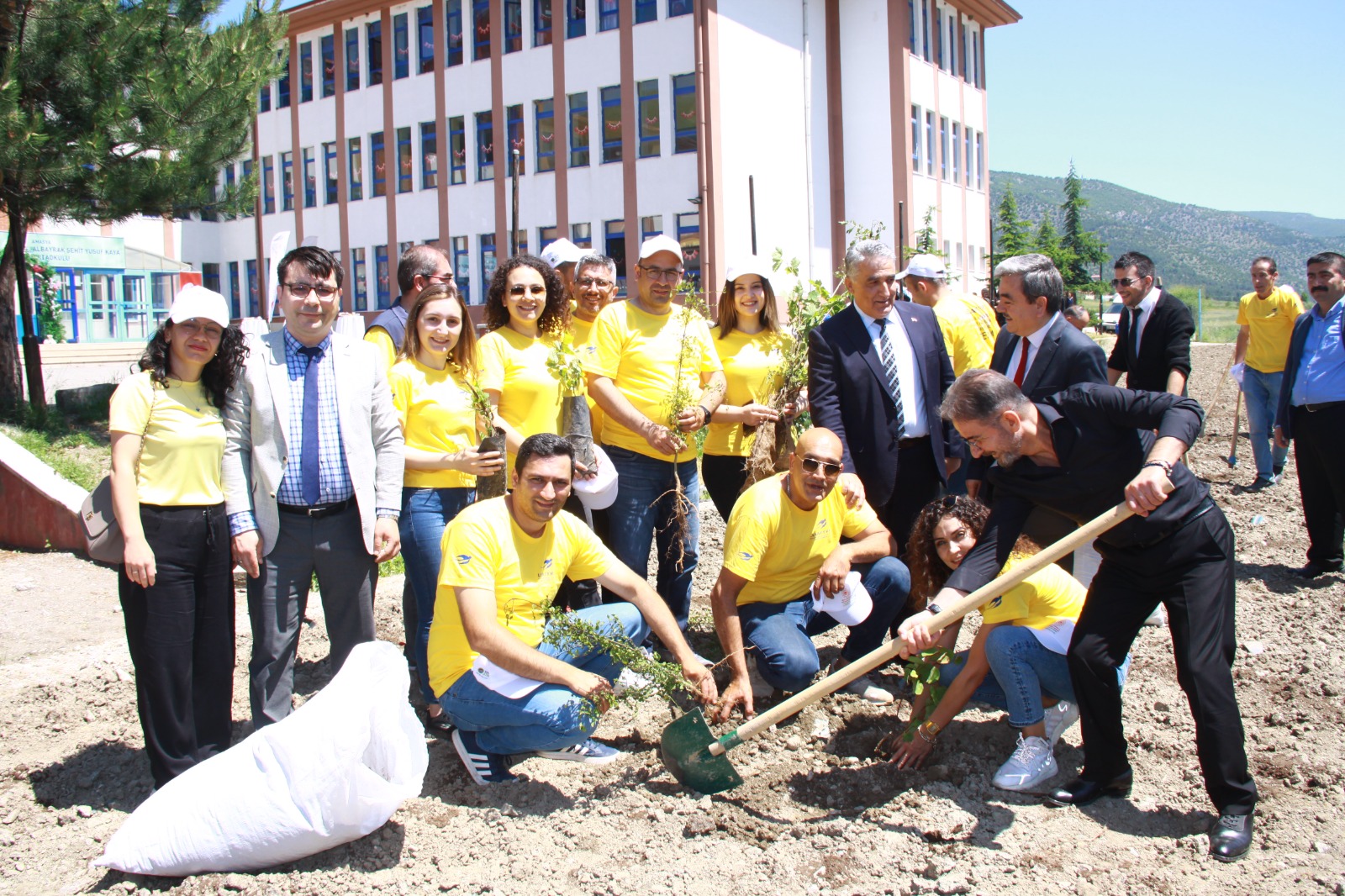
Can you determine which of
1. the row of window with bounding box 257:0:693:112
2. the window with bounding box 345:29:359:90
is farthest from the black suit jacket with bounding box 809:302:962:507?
the window with bounding box 345:29:359:90

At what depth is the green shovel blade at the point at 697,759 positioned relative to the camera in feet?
11.9

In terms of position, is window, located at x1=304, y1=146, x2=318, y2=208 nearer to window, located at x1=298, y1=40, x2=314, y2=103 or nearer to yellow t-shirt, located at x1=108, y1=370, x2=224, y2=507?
window, located at x1=298, y1=40, x2=314, y2=103

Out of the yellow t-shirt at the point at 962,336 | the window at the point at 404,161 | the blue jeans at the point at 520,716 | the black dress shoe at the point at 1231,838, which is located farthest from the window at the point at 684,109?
the black dress shoe at the point at 1231,838

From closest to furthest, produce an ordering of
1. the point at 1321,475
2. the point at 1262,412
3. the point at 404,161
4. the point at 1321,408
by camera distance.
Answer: the point at 1321,408 → the point at 1321,475 → the point at 1262,412 → the point at 404,161

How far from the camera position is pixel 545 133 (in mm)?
26922

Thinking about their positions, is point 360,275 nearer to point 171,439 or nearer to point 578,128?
point 578,128

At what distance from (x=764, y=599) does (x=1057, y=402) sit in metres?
1.59

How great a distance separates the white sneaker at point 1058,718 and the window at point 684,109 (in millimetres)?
22075

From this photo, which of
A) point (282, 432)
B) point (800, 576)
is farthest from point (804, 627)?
point (282, 432)

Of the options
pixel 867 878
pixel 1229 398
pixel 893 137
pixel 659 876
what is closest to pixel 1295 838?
pixel 867 878

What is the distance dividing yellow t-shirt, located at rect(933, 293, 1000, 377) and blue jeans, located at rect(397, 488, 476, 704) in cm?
259

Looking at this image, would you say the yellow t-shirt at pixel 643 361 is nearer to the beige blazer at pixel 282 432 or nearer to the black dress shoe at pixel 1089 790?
the beige blazer at pixel 282 432

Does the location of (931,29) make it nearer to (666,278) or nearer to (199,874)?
(666,278)

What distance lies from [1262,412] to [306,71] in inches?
1192
